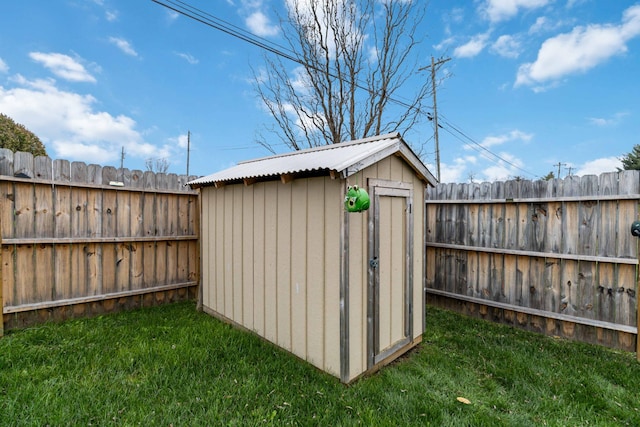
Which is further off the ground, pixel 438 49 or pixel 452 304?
pixel 438 49

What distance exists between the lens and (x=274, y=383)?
261cm

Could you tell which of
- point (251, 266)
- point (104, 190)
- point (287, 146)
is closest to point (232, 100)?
point (287, 146)

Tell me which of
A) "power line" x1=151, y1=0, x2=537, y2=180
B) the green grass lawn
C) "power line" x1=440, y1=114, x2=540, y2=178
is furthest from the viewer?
"power line" x1=440, y1=114, x2=540, y2=178

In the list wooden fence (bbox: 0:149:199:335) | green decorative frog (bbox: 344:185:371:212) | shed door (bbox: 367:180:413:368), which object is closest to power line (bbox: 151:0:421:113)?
wooden fence (bbox: 0:149:199:335)

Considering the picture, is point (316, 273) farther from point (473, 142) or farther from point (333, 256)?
point (473, 142)

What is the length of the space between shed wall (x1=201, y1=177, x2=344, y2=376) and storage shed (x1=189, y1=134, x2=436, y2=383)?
12mm

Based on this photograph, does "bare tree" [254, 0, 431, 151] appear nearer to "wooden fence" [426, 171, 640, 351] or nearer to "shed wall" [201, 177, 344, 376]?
"wooden fence" [426, 171, 640, 351]

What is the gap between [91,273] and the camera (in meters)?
4.27

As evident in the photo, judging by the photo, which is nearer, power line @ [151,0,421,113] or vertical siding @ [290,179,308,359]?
vertical siding @ [290,179,308,359]

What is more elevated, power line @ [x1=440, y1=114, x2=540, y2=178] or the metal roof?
power line @ [x1=440, y1=114, x2=540, y2=178]

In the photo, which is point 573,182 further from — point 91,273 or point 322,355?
point 91,273

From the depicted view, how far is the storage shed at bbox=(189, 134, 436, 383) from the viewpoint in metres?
2.69

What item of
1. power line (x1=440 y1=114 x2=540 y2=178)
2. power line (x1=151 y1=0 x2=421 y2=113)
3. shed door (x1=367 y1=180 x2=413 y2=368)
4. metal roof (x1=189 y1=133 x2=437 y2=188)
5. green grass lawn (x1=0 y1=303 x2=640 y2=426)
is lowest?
green grass lawn (x1=0 y1=303 x2=640 y2=426)

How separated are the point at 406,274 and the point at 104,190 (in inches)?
173
